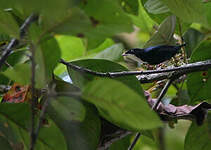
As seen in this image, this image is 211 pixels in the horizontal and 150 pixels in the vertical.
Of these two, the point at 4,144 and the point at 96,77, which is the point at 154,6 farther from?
the point at 4,144

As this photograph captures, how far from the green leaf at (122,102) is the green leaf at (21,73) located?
3.8 inches

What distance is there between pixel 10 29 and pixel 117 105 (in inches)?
6.6

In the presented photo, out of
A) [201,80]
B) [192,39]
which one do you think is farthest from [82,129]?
[192,39]

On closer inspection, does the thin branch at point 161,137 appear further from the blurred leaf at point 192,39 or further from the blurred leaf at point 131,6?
the blurred leaf at point 131,6

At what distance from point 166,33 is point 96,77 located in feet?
0.68

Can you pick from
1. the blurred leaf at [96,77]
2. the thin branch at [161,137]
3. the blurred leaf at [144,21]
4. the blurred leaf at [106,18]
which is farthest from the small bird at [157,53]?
the thin branch at [161,137]

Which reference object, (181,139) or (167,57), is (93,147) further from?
(181,139)

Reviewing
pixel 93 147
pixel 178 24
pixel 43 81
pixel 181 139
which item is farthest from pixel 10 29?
pixel 181 139

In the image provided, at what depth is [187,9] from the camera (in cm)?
67

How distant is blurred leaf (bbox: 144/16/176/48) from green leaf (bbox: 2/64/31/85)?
15.0 inches

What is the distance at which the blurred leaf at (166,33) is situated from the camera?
0.88 m

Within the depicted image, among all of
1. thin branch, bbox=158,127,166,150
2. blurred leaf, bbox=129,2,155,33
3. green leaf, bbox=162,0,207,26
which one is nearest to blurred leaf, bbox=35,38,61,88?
green leaf, bbox=162,0,207,26

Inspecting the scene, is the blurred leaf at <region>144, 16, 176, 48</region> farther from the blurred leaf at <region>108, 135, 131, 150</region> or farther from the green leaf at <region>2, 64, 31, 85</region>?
the green leaf at <region>2, 64, 31, 85</region>

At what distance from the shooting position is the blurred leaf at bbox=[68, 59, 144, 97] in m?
0.75
